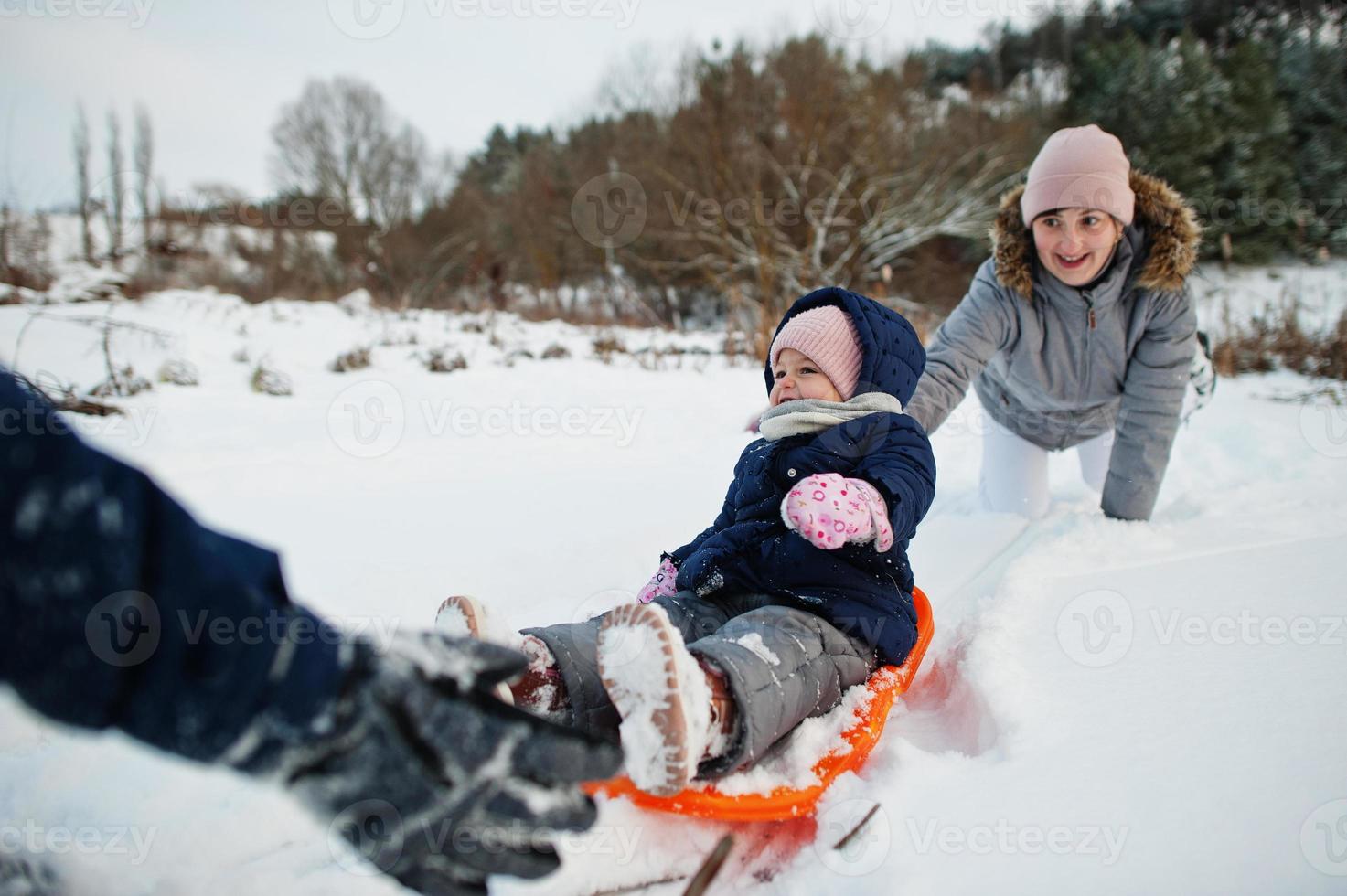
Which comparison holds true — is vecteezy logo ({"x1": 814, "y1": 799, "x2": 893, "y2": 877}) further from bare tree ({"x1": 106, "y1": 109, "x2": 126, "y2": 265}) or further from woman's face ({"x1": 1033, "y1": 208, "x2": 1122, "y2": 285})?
bare tree ({"x1": 106, "y1": 109, "x2": 126, "y2": 265})

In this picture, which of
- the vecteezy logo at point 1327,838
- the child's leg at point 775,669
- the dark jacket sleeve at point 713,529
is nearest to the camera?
the vecteezy logo at point 1327,838

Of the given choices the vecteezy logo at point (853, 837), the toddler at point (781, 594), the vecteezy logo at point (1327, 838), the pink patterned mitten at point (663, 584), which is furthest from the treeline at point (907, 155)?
the vecteezy logo at point (1327, 838)

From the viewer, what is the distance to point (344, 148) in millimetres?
17516

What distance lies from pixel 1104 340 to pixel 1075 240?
359 mm

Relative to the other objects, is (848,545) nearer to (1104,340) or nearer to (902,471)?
(902,471)

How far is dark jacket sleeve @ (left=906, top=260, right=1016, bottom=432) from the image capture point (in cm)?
229

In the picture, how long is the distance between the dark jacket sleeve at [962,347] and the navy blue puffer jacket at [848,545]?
0.54 metres

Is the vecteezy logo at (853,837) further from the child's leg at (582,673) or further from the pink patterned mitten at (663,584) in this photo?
the pink patterned mitten at (663,584)

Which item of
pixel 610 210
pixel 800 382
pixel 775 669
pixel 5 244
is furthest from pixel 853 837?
pixel 610 210

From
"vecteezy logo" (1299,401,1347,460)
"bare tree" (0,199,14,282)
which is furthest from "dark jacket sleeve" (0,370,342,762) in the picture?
"bare tree" (0,199,14,282)

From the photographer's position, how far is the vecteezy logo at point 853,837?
965 millimetres

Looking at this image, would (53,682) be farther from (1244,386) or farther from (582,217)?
(582,217)

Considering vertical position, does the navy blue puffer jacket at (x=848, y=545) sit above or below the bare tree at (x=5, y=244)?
below

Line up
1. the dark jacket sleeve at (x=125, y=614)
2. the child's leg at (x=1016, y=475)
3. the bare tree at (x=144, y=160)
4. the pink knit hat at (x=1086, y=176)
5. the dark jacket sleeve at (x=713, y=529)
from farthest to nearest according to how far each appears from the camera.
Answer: the bare tree at (x=144, y=160) → the child's leg at (x=1016, y=475) → the pink knit hat at (x=1086, y=176) → the dark jacket sleeve at (x=713, y=529) → the dark jacket sleeve at (x=125, y=614)
